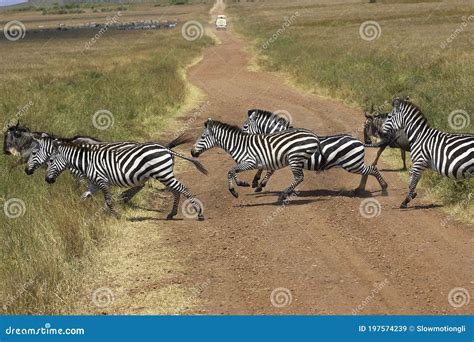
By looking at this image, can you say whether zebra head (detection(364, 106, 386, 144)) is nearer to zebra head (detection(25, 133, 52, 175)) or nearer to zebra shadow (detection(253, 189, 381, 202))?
zebra shadow (detection(253, 189, 381, 202))

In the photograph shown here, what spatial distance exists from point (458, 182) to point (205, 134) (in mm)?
5501

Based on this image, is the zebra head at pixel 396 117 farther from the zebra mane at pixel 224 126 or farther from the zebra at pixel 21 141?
the zebra at pixel 21 141

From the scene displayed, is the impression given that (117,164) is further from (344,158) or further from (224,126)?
(344,158)

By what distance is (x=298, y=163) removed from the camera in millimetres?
12930

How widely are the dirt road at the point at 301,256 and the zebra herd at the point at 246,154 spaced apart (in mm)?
639

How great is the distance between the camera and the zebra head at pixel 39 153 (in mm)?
12284

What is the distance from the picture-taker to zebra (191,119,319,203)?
12891 mm

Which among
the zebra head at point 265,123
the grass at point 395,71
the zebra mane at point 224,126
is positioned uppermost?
the zebra mane at point 224,126

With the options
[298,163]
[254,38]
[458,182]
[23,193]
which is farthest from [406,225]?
[254,38]

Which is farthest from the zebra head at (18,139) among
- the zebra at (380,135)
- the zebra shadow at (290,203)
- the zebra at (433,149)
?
the zebra at (433,149)

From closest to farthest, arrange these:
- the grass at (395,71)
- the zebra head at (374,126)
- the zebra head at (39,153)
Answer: the zebra head at (39,153)
the zebra head at (374,126)
the grass at (395,71)

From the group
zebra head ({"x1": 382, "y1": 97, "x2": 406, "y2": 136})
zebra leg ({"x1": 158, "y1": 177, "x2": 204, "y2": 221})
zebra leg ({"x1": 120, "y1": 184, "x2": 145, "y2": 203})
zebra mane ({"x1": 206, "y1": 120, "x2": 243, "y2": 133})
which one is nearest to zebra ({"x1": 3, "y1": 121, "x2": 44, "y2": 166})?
zebra leg ({"x1": 120, "y1": 184, "x2": 145, "y2": 203})

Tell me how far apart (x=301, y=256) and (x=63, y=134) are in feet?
31.6

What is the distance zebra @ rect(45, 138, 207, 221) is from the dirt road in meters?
0.78
